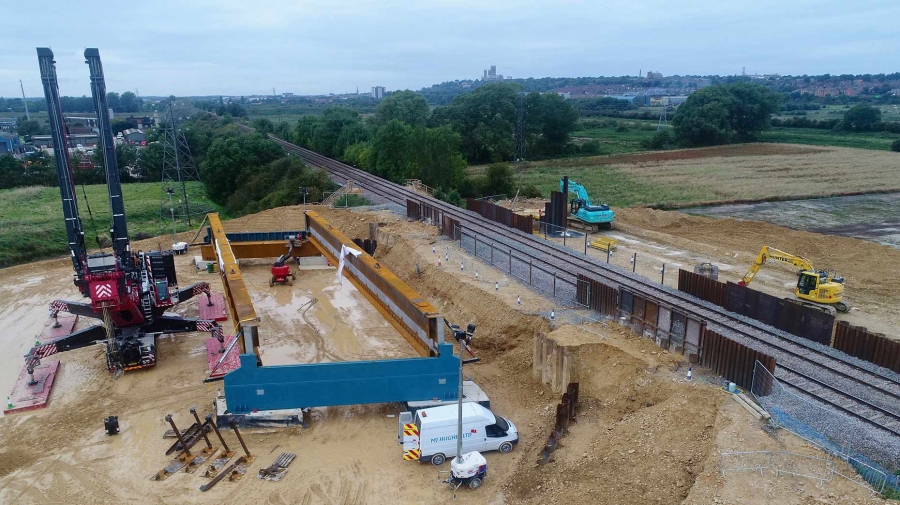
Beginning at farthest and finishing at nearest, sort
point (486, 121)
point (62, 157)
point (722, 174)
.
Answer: point (486, 121) → point (722, 174) → point (62, 157)

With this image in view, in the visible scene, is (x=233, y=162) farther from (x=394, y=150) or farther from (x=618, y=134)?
(x=618, y=134)

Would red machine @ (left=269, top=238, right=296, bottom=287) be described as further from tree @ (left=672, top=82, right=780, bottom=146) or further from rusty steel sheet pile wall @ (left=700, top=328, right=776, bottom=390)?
tree @ (left=672, top=82, right=780, bottom=146)

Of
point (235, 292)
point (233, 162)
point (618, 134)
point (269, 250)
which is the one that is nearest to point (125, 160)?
point (233, 162)

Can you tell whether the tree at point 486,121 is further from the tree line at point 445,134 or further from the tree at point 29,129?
the tree at point 29,129

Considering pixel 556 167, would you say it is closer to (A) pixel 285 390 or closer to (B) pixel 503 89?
(B) pixel 503 89

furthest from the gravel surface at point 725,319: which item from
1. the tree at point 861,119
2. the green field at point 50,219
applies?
the tree at point 861,119

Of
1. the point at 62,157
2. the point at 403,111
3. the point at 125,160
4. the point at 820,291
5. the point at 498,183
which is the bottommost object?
the point at 820,291

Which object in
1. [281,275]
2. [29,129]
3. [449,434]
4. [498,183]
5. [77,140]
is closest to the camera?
[449,434]
